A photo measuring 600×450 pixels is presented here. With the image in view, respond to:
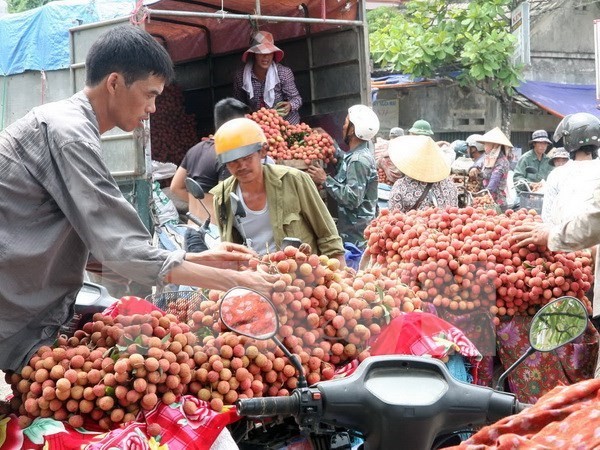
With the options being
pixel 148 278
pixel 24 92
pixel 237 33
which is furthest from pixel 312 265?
pixel 24 92

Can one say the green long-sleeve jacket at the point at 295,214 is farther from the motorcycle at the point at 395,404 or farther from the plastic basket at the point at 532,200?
the plastic basket at the point at 532,200

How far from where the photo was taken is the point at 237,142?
4512 millimetres

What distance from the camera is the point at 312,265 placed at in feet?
9.55

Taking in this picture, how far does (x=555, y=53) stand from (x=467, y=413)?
22.4 m

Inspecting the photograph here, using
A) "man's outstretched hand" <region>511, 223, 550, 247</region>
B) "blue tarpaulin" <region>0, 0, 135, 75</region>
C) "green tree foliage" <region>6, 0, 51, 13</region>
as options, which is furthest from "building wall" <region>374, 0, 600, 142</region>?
"man's outstretched hand" <region>511, 223, 550, 247</region>

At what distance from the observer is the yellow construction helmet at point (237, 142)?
4512 mm

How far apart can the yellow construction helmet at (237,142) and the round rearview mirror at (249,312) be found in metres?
2.20

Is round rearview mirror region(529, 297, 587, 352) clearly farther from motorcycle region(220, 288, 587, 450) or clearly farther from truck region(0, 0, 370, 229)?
truck region(0, 0, 370, 229)

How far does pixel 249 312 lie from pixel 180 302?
1.75 feet

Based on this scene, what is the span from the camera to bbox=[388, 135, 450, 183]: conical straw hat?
6738mm

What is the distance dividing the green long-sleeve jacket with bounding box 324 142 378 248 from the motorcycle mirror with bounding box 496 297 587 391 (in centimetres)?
466

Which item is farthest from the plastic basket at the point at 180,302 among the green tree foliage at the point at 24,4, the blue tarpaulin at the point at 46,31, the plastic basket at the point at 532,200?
the green tree foliage at the point at 24,4

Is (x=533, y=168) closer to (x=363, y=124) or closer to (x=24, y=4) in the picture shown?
(x=363, y=124)

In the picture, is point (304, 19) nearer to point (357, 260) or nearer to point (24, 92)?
point (357, 260)
